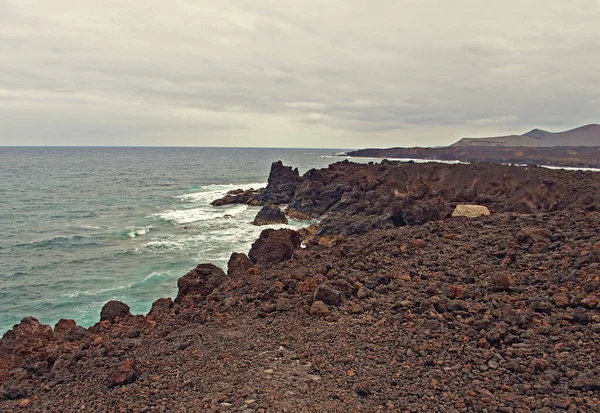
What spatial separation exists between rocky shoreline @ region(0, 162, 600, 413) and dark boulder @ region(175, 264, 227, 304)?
0.15 feet

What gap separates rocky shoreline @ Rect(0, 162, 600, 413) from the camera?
5.76m

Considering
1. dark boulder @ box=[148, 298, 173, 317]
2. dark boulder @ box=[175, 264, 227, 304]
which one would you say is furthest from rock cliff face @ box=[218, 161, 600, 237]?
dark boulder @ box=[148, 298, 173, 317]

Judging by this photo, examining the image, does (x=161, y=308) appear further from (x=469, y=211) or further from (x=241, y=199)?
(x=241, y=199)

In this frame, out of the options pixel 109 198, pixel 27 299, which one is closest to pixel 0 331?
pixel 27 299

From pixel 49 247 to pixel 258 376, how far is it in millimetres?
27788

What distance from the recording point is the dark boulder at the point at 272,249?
15054mm

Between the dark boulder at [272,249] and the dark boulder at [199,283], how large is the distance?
8.55ft

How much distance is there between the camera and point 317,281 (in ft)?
32.8

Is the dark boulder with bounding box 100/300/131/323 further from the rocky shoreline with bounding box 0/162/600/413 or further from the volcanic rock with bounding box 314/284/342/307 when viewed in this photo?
the volcanic rock with bounding box 314/284/342/307

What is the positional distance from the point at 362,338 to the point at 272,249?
823 centimetres

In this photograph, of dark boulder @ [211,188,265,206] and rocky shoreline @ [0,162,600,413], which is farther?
dark boulder @ [211,188,265,206]

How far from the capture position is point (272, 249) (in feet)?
50.1

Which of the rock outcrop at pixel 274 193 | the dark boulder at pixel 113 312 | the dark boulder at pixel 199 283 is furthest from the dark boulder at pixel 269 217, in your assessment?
the dark boulder at pixel 113 312

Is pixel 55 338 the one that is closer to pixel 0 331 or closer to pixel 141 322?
pixel 141 322
